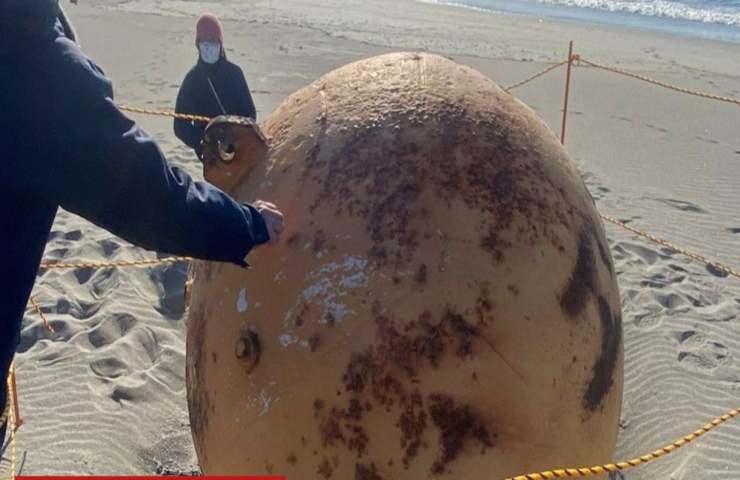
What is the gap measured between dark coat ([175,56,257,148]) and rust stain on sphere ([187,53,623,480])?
3.19 metres

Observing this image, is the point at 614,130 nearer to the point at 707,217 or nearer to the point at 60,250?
the point at 707,217

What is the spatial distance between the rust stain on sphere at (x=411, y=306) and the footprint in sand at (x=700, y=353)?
258 cm

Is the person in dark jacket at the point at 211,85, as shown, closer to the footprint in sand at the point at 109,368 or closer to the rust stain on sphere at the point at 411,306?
the footprint in sand at the point at 109,368

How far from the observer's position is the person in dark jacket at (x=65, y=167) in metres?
1.64

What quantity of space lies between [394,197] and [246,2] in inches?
791

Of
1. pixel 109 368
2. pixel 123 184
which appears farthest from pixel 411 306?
pixel 109 368

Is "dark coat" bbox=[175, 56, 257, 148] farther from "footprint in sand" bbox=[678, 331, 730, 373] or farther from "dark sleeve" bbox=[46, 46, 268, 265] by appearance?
"dark sleeve" bbox=[46, 46, 268, 265]

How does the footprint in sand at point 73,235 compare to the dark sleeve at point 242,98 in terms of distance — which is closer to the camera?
the dark sleeve at point 242,98

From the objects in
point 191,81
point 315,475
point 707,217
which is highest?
point 191,81

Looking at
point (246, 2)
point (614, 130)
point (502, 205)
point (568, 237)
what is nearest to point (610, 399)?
point (568, 237)

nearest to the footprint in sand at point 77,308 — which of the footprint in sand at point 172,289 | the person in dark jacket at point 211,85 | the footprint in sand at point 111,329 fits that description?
the footprint in sand at point 111,329

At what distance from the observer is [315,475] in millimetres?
1984

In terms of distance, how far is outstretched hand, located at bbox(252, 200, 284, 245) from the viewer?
6.72 ft

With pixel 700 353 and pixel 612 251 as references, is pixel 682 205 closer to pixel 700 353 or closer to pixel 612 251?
pixel 612 251
